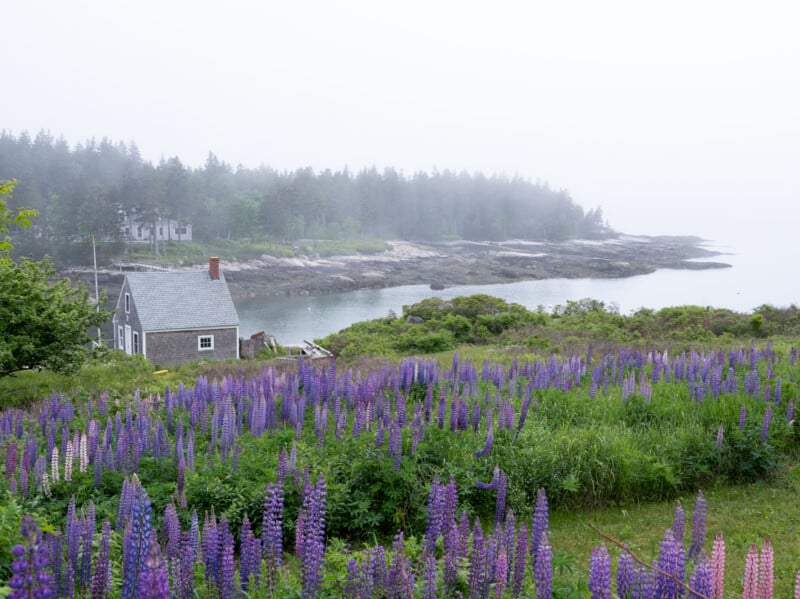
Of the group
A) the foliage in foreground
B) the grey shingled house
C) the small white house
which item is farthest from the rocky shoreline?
the foliage in foreground

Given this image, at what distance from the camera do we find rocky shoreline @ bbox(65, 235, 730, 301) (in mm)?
84625

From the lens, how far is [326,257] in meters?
105

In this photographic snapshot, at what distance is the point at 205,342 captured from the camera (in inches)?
1422

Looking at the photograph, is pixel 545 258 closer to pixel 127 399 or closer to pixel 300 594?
pixel 127 399

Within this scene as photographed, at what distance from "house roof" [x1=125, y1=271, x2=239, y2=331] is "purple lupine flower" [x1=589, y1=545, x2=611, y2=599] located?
33.0 meters

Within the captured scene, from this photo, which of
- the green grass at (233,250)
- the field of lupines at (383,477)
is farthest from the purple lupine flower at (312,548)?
the green grass at (233,250)

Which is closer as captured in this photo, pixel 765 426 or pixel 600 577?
pixel 600 577

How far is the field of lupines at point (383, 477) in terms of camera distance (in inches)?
174

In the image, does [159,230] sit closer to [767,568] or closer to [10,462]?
[10,462]

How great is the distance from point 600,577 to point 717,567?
0.70 m

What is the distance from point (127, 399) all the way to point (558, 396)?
795 cm

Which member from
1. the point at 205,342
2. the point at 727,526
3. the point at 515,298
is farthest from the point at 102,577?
the point at 515,298

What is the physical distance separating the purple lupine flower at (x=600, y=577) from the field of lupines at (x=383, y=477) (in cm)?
1

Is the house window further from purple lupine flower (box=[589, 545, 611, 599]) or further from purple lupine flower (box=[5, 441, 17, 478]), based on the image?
purple lupine flower (box=[589, 545, 611, 599])
